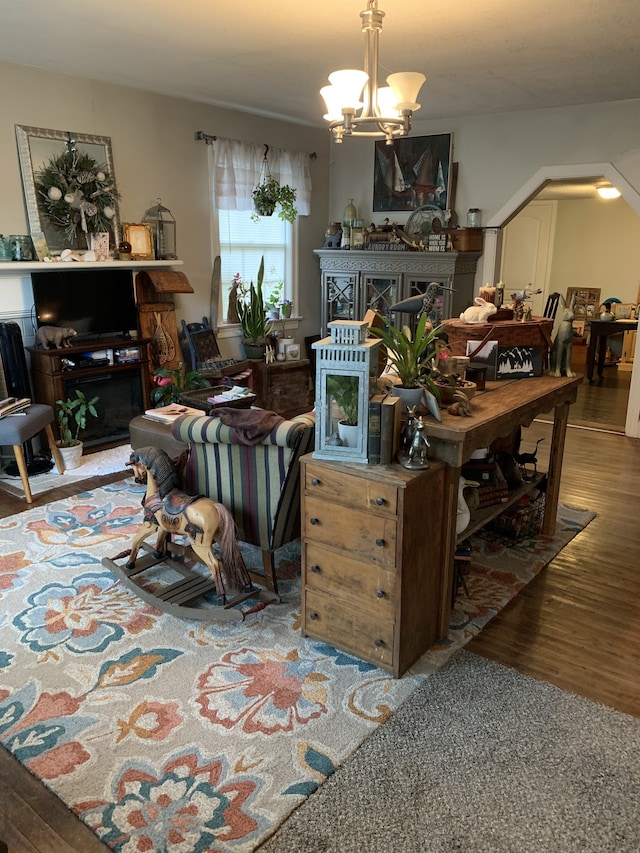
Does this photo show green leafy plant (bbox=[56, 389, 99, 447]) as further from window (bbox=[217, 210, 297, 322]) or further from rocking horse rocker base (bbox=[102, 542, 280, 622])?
window (bbox=[217, 210, 297, 322])

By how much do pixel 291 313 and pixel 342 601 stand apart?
4874mm

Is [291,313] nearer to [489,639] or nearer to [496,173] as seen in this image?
[496,173]

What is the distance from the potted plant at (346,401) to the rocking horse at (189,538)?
0.72m

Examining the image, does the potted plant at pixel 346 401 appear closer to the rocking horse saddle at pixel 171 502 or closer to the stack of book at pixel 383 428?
the stack of book at pixel 383 428

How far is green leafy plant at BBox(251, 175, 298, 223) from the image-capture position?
6195 millimetres

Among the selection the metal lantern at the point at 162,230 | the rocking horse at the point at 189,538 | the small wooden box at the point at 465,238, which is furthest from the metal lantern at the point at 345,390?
the small wooden box at the point at 465,238

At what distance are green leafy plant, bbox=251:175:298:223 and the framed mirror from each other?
1.50 meters

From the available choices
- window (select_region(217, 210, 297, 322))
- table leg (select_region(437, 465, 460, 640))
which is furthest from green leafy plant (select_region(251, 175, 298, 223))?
table leg (select_region(437, 465, 460, 640))

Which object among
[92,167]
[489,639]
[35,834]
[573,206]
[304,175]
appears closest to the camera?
[35,834]

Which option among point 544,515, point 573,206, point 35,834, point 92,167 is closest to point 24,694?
point 35,834

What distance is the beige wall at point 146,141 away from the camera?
14.9 feet

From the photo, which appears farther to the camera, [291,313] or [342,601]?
A: [291,313]

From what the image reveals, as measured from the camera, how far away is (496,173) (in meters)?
6.03

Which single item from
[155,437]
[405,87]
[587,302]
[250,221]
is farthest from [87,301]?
[587,302]
